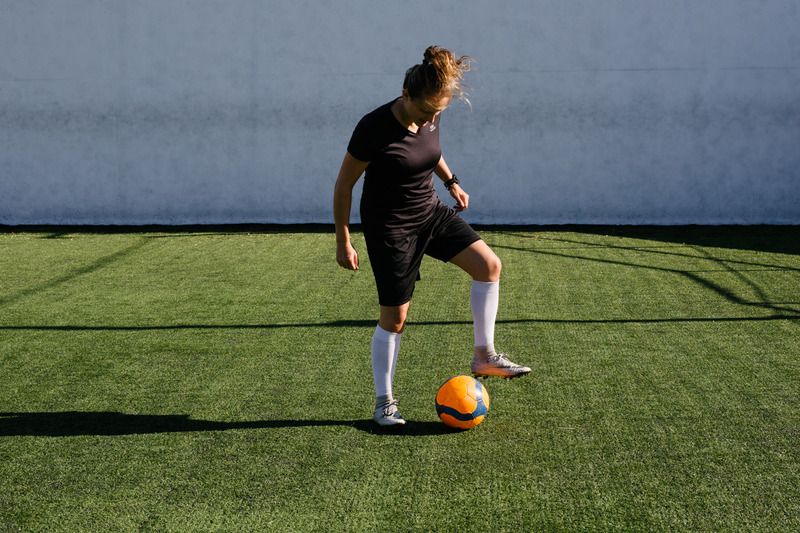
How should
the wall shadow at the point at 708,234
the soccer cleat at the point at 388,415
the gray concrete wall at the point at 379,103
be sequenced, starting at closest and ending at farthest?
the soccer cleat at the point at 388,415 → the wall shadow at the point at 708,234 → the gray concrete wall at the point at 379,103

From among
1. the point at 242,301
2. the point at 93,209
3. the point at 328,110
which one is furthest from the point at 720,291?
the point at 93,209

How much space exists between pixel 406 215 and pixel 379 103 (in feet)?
32.5

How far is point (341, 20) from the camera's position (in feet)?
44.9

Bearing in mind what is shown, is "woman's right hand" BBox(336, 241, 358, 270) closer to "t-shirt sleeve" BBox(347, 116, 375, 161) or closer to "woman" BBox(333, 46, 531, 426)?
"woman" BBox(333, 46, 531, 426)

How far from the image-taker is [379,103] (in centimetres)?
1383

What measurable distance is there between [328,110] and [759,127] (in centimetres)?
649

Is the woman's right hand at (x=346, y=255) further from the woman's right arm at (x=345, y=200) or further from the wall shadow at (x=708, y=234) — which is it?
the wall shadow at (x=708, y=234)

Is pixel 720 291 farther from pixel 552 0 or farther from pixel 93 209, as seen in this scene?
pixel 93 209

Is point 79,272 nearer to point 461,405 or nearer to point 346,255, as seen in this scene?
point 346,255

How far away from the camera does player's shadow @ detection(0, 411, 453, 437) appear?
14.0 ft

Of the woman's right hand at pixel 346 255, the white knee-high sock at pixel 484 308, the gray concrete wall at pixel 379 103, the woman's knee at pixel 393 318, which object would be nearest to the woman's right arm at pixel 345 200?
the woman's right hand at pixel 346 255

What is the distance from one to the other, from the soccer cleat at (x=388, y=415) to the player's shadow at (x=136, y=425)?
38mm

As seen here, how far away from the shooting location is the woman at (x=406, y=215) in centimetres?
377

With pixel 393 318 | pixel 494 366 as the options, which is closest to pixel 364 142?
pixel 393 318
